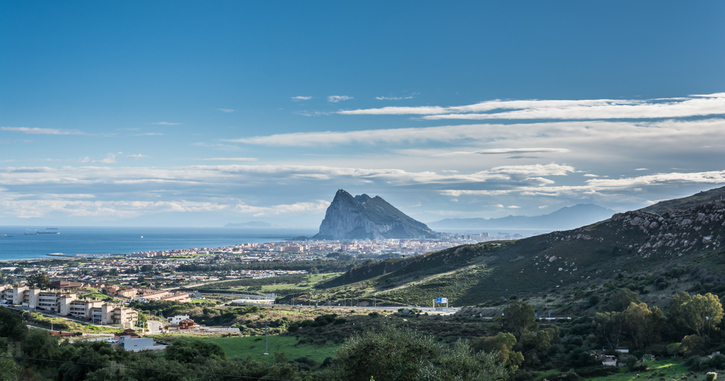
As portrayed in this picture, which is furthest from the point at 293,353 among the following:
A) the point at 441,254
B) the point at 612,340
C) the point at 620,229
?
the point at 441,254

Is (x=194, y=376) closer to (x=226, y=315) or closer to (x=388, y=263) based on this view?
(x=226, y=315)

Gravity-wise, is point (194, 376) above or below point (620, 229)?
below

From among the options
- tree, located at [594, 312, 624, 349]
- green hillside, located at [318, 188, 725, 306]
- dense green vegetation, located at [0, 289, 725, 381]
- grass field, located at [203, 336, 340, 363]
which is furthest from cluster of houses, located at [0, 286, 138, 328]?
tree, located at [594, 312, 624, 349]

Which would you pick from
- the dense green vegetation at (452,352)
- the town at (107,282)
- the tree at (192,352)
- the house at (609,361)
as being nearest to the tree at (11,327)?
the dense green vegetation at (452,352)

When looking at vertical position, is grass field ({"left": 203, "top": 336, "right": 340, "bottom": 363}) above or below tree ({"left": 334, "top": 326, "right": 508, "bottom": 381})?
below

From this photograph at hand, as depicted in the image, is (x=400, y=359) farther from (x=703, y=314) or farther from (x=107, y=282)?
(x=107, y=282)

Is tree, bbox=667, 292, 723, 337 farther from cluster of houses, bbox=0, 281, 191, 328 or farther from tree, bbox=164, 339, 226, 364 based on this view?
cluster of houses, bbox=0, 281, 191, 328

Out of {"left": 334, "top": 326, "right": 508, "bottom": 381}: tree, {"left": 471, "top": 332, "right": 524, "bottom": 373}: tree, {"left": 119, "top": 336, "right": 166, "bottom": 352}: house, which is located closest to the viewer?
{"left": 334, "top": 326, "right": 508, "bottom": 381}: tree

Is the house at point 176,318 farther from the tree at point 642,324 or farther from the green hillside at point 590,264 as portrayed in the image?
the tree at point 642,324

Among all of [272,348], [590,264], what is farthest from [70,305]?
[590,264]
